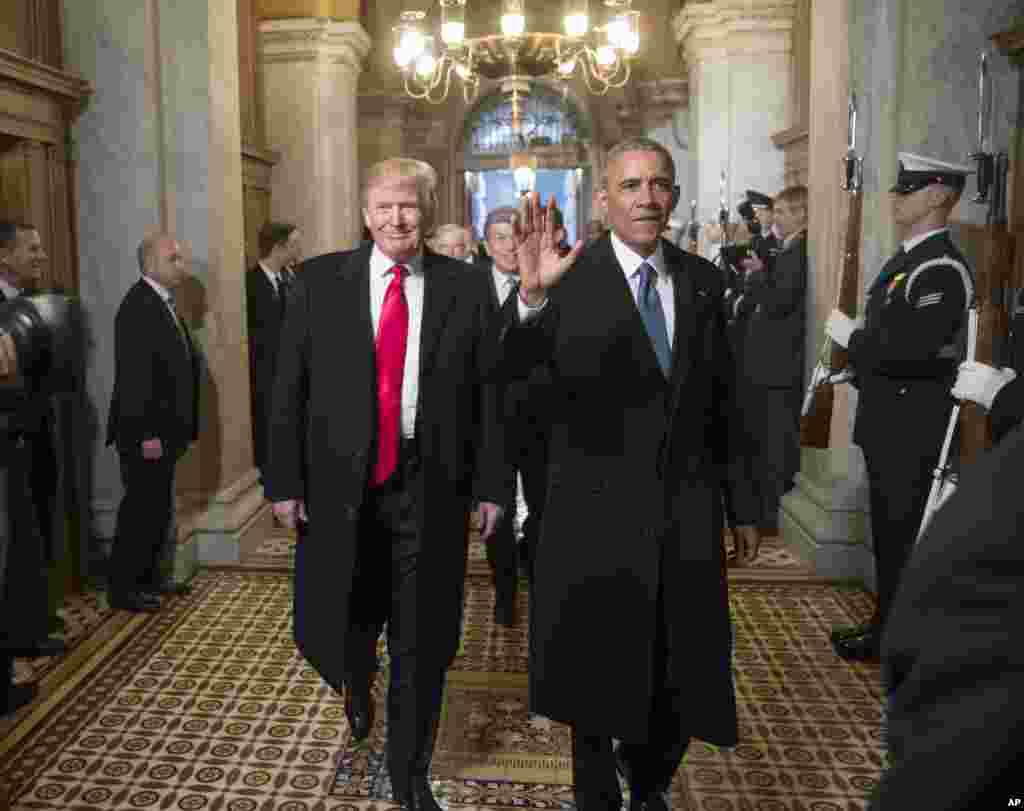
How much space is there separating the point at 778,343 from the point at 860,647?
7.40 ft

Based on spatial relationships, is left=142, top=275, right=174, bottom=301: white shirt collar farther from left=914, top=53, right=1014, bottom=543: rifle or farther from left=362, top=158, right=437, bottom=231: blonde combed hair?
left=914, top=53, right=1014, bottom=543: rifle

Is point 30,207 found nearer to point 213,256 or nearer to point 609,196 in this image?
point 213,256

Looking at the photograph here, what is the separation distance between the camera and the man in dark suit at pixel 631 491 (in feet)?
8.73

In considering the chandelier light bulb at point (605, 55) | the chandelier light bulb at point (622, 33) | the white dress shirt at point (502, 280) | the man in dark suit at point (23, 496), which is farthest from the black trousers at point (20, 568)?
the chandelier light bulb at point (605, 55)

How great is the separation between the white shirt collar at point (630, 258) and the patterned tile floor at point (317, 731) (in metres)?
1.69

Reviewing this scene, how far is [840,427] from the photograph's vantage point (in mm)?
5387

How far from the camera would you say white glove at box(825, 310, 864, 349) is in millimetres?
4156

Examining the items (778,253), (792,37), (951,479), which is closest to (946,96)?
(778,253)

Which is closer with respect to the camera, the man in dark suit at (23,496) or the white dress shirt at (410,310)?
the white dress shirt at (410,310)

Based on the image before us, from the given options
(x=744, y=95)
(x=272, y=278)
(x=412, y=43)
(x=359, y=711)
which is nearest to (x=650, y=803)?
(x=359, y=711)

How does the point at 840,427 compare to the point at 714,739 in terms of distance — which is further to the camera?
the point at 840,427

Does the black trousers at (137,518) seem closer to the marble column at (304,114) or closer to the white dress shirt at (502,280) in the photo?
the white dress shirt at (502,280)

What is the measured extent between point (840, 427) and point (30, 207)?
14.4ft

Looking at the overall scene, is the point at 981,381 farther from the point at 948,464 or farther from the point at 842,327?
the point at 842,327
